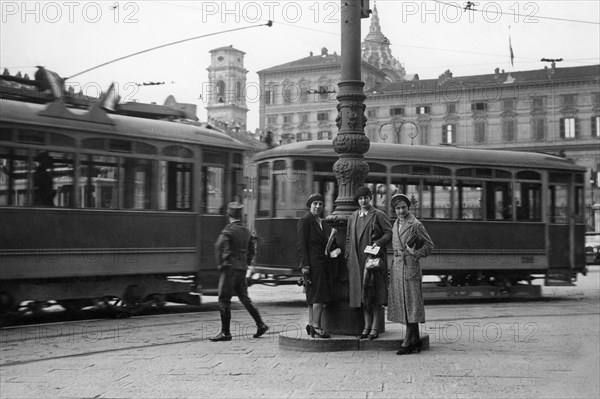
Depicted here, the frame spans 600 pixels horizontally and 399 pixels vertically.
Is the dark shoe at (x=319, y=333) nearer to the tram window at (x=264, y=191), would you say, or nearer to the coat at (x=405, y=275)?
the coat at (x=405, y=275)

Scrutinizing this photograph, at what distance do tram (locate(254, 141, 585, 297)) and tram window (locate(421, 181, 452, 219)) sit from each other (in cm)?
2

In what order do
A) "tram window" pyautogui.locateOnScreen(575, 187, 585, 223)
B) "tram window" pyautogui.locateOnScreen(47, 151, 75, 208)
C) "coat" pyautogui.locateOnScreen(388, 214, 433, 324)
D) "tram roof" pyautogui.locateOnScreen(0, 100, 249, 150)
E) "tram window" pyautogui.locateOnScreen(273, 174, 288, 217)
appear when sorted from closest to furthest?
"coat" pyautogui.locateOnScreen(388, 214, 433, 324), "tram roof" pyautogui.locateOnScreen(0, 100, 249, 150), "tram window" pyautogui.locateOnScreen(47, 151, 75, 208), "tram window" pyautogui.locateOnScreen(273, 174, 288, 217), "tram window" pyautogui.locateOnScreen(575, 187, 585, 223)

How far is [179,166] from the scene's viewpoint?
13773 millimetres

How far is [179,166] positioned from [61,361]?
586 cm

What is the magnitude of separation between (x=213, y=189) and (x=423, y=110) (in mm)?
57337

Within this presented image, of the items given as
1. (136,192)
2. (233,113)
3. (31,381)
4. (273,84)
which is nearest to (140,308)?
(136,192)

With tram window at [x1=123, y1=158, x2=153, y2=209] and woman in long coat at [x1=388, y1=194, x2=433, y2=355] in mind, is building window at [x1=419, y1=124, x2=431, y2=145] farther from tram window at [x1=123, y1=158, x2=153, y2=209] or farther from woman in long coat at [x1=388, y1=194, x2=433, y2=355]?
woman in long coat at [x1=388, y1=194, x2=433, y2=355]

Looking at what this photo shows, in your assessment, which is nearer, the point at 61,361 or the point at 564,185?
the point at 61,361

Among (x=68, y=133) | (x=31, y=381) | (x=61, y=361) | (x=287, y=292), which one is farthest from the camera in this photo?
(x=287, y=292)

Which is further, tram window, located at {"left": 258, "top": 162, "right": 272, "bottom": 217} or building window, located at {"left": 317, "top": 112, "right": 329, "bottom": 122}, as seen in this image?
building window, located at {"left": 317, "top": 112, "right": 329, "bottom": 122}

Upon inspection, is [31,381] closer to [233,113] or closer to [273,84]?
[233,113]

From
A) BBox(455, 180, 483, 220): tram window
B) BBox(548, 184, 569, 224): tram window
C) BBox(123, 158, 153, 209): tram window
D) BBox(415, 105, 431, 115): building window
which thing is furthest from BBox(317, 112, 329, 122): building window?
BBox(123, 158, 153, 209): tram window

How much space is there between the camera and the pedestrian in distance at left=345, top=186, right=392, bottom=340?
8961mm

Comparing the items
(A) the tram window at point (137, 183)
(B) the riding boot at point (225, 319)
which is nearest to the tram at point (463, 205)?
(A) the tram window at point (137, 183)
